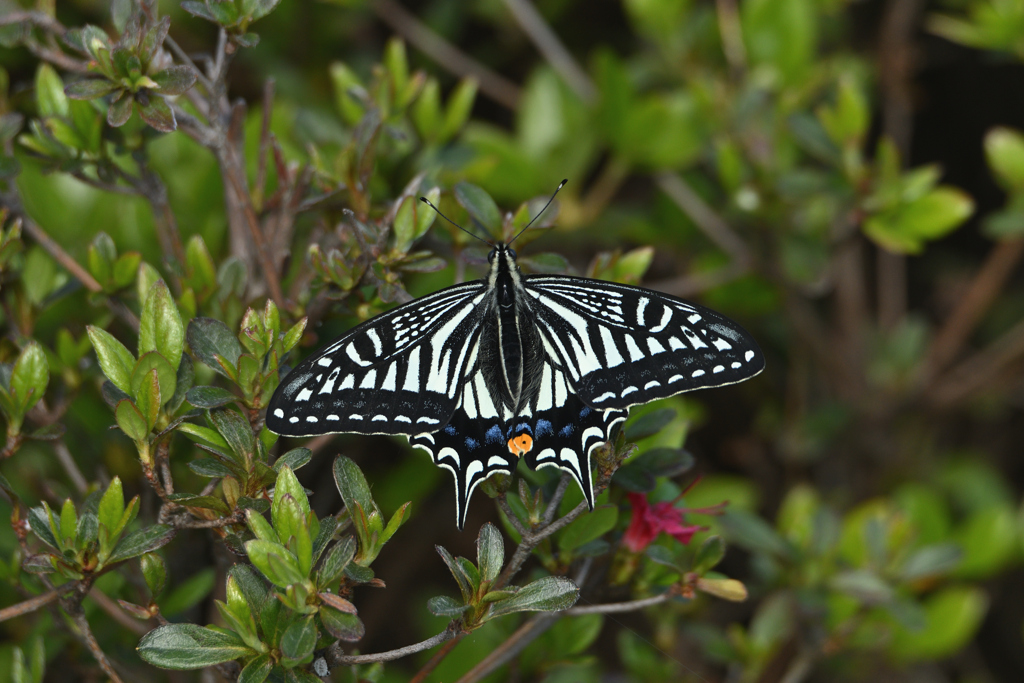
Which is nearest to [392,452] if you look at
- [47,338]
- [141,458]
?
[47,338]

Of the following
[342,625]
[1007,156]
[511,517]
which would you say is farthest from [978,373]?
[342,625]

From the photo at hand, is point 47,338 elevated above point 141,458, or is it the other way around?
point 47,338

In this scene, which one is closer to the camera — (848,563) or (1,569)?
(1,569)

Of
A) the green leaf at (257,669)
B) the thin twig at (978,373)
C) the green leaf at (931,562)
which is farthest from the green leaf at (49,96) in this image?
the thin twig at (978,373)

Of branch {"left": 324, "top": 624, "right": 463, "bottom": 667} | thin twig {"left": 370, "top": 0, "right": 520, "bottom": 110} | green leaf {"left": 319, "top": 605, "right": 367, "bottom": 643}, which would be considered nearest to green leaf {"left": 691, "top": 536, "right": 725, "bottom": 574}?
branch {"left": 324, "top": 624, "right": 463, "bottom": 667}

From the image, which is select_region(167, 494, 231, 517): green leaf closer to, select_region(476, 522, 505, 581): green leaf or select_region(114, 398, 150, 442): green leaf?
select_region(114, 398, 150, 442): green leaf

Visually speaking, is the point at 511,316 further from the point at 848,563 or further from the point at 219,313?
the point at 848,563

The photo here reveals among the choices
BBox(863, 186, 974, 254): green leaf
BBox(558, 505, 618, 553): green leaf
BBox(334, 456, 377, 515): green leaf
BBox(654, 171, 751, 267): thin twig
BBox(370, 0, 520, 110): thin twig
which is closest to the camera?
BBox(334, 456, 377, 515): green leaf
